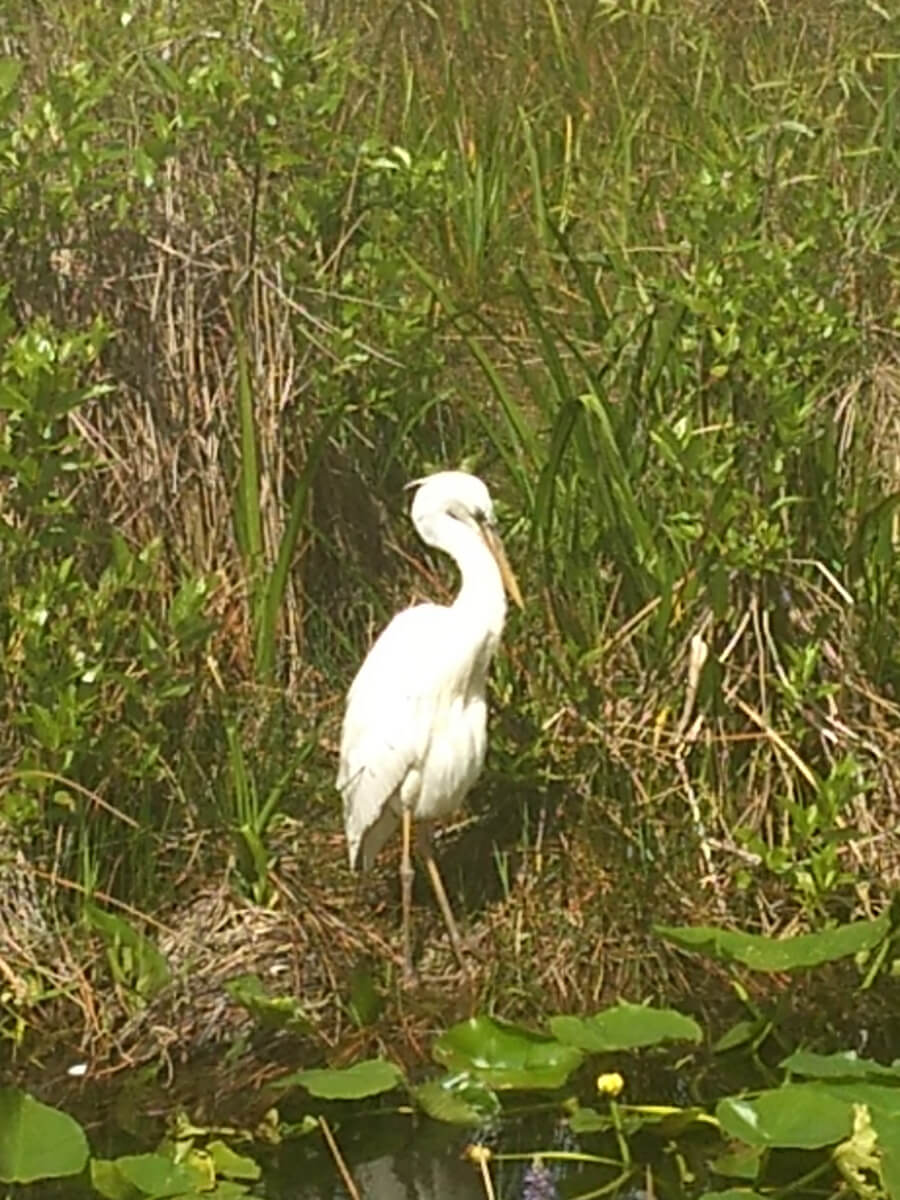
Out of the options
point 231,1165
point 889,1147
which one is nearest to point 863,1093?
point 889,1147

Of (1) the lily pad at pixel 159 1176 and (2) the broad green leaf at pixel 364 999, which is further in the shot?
(2) the broad green leaf at pixel 364 999

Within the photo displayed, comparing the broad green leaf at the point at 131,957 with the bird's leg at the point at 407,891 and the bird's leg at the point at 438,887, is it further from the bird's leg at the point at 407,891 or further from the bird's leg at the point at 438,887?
the bird's leg at the point at 438,887

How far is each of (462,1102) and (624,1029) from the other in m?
0.34

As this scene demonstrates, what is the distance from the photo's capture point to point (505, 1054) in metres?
4.69

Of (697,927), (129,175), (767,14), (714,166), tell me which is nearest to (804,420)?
(714,166)

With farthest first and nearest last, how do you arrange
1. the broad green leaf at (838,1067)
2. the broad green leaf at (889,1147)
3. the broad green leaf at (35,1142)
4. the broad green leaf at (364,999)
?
the broad green leaf at (364,999) < the broad green leaf at (838,1067) < the broad green leaf at (35,1142) < the broad green leaf at (889,1147)

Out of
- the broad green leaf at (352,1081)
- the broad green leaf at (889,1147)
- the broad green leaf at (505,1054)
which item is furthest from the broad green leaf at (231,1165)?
the broad green leaf at (889,1147)

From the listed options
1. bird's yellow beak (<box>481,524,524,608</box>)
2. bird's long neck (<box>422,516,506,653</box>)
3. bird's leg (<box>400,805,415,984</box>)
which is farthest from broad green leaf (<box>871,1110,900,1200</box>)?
bird's yellow beak (<box>481,524,524,608</box>)

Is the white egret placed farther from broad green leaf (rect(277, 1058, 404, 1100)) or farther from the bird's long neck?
broad green leaf (rect(277, 1058, 404, 1100))

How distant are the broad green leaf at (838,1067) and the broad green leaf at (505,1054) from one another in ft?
1.37

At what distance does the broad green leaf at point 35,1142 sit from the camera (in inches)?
163

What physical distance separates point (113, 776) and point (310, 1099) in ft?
2.77

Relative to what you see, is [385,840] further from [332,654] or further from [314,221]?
[314,221]

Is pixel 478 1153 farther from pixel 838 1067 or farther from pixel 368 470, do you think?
pixel 368 470
